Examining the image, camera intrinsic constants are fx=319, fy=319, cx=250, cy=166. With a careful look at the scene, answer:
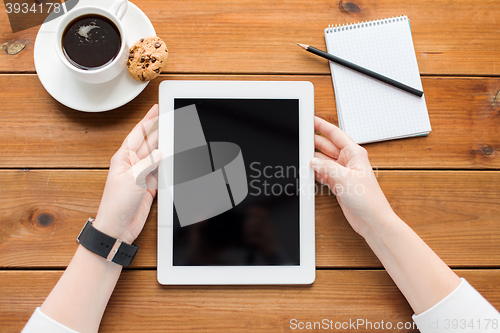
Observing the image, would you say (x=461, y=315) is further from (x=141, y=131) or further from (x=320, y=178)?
Result: (x=141, y=131)

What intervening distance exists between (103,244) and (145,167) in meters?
0.19

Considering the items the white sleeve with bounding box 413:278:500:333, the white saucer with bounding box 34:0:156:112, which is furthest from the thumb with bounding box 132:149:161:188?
the white sleeve with bounding box 413:278:500:333

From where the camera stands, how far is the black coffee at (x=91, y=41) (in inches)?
26.0

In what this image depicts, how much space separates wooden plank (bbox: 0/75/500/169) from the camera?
76 centimetres

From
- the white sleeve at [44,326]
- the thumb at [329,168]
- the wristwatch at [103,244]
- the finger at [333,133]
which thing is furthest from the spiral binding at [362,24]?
the white sleeve at [44,326]

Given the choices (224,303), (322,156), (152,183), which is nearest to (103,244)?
(152,183)

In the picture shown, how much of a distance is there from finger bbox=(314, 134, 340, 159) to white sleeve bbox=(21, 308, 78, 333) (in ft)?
2.16

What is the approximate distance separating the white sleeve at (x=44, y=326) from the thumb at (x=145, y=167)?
317 millimetres

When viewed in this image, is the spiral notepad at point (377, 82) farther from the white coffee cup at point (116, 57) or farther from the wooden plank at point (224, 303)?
the white coffee cup at point (116, 57)

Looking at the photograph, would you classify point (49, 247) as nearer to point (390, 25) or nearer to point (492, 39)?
point (390, 25)

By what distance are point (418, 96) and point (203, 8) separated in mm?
568

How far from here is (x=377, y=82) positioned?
773 mm

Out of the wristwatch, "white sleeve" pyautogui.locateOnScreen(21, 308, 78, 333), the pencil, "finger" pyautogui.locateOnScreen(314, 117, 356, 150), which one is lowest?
"white sleeve" pyautogui.locateOnScreen(21, 308, 78, 333)

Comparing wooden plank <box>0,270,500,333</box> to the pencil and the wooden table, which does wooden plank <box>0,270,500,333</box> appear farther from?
the pencil
